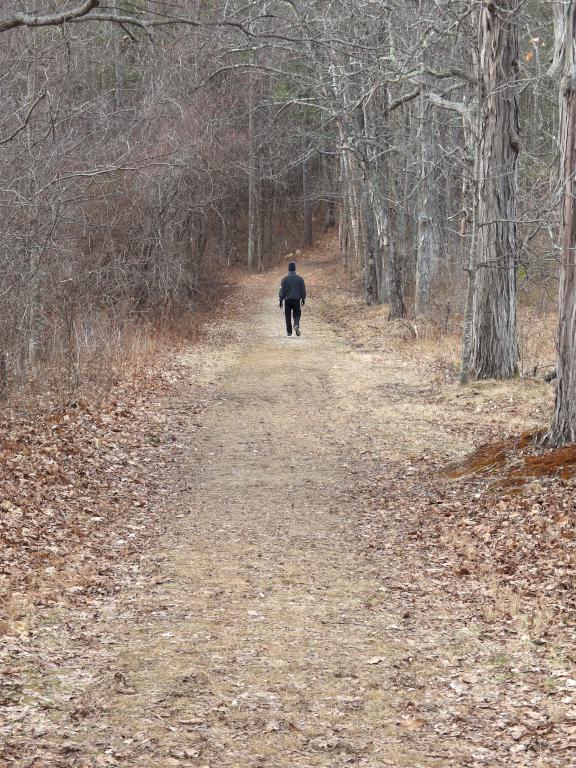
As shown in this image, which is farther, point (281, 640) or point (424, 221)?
point (424, 221)

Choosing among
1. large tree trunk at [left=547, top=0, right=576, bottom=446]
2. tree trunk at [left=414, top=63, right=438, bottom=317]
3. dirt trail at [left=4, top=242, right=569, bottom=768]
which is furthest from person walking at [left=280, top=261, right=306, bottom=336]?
A: large tree trunk at [left=547, top=0, right=576, bottom=446]

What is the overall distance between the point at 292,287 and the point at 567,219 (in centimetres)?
1301

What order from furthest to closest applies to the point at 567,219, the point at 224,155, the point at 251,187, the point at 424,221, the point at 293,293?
the point at 251,187 < the point at 224,155 < the point at 424,221 < the point at 293,293 < the point at 567,219

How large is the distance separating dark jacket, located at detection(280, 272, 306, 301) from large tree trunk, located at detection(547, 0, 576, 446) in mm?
12664

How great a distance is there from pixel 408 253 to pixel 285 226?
29.1 metres

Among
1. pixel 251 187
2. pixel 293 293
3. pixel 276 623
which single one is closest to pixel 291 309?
pixel 293 293

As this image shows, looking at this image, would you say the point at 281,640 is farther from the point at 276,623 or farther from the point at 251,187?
the point at 251,187

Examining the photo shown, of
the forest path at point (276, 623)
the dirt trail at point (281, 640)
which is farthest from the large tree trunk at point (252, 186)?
the dirt trail at point (281, 640)

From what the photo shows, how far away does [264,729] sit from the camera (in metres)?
4.69

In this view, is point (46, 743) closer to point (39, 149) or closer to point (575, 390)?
point (575, 390)

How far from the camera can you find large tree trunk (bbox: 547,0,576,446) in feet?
28.0

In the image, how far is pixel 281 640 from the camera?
19.5 feet

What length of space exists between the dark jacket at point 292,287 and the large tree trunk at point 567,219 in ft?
41.5

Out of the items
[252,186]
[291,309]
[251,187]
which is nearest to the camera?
[291,309]
